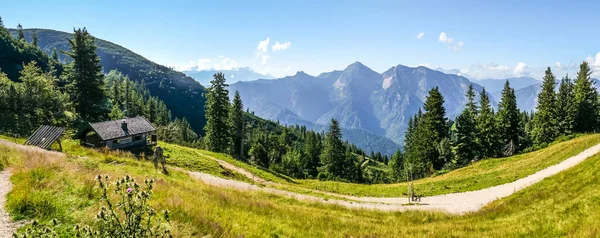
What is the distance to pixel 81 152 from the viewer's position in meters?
27.0

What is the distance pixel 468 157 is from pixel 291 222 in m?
60.6

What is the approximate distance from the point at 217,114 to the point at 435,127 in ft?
146

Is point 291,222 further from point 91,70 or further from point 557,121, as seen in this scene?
point 557,121

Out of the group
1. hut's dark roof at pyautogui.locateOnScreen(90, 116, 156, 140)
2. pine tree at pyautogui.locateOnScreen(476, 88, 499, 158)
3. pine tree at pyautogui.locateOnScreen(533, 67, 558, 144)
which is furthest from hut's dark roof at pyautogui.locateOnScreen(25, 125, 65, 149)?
pine tree at pyautogui.locateOnScreen(533, 67, 558, 144)

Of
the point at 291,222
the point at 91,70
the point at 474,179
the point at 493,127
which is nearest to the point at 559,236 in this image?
the point at 291,222

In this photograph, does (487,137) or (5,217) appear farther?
(487,137)

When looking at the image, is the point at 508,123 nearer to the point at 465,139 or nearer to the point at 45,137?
the point at 465,139

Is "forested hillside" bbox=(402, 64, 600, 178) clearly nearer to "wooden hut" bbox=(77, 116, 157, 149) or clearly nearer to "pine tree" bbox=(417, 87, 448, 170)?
"pine tree" bbox=(417, 87, 448, 170)

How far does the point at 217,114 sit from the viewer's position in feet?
203

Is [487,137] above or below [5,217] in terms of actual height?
above

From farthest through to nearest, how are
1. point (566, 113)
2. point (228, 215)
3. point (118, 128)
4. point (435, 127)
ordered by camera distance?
point (566, 113) → point (435, 127) → point (118, 128) → point (228, 215)

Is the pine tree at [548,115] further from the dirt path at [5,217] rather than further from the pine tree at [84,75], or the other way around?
the pine tree at [84,75]

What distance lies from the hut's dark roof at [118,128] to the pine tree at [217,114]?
1536cm

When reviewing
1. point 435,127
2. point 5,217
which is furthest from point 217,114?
point 5,217
